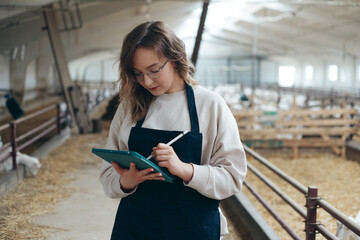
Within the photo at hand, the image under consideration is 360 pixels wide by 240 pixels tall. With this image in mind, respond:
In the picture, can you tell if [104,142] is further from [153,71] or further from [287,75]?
[287,75]

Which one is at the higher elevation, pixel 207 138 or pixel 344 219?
pixel 207 138

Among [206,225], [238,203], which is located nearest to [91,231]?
[238,203]

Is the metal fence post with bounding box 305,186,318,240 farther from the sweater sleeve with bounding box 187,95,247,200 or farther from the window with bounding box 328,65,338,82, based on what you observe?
the window with bounding box 328,65,338,82

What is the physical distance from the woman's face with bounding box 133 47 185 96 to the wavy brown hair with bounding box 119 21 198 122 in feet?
0.05

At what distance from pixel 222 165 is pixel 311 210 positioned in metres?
1.46

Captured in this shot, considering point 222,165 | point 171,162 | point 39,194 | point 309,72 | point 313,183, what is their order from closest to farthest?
point 171,162 < point 222,165 < point 39,194 < point 313,183 < point 309,72

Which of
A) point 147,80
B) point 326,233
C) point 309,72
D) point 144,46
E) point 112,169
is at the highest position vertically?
point 144,46

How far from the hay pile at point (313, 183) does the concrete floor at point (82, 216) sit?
1816 millimetres

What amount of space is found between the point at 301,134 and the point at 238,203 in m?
5.68

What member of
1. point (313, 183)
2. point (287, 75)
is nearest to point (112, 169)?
point (313, 183)

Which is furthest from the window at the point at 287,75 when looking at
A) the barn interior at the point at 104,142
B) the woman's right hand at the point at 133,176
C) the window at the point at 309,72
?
the woman's right hand at the point at 133,176

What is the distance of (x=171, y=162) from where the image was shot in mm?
1311

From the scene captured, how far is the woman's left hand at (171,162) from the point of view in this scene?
1296mm

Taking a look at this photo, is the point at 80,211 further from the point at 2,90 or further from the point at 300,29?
the point at 300,29
